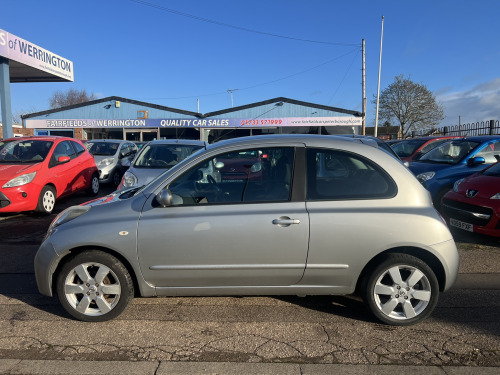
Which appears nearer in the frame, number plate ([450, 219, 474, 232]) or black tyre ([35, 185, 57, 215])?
number plate ([450, 219, 474, 232])

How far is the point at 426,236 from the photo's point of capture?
10.1 ft

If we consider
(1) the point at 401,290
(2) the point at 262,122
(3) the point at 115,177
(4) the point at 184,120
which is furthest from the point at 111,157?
(2) the point at 262,122

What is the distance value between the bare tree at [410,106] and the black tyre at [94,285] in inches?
1559

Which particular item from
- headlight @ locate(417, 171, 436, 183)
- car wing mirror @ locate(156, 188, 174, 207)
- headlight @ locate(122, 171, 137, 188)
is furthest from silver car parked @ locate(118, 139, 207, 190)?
headlight @ locate(417, 171, 436, 183)

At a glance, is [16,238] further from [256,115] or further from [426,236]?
[256,115]

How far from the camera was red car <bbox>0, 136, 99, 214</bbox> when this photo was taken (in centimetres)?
665

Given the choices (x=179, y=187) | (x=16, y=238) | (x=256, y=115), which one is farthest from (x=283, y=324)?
(x=256, y=115)

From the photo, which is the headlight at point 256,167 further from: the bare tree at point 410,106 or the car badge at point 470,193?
the bare tree at point 410,106

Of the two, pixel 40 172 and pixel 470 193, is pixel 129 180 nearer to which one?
pixel 40 172

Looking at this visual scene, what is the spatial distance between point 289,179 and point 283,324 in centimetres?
130

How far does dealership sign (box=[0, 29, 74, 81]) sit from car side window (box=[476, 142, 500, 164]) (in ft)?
50.2

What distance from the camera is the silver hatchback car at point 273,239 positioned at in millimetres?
3080

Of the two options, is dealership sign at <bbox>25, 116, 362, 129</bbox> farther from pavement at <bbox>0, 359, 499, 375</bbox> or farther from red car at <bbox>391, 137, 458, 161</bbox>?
pavement at <bbox>0, 359, 499, 375</bbox>

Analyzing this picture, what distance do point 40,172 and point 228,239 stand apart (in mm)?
5741
